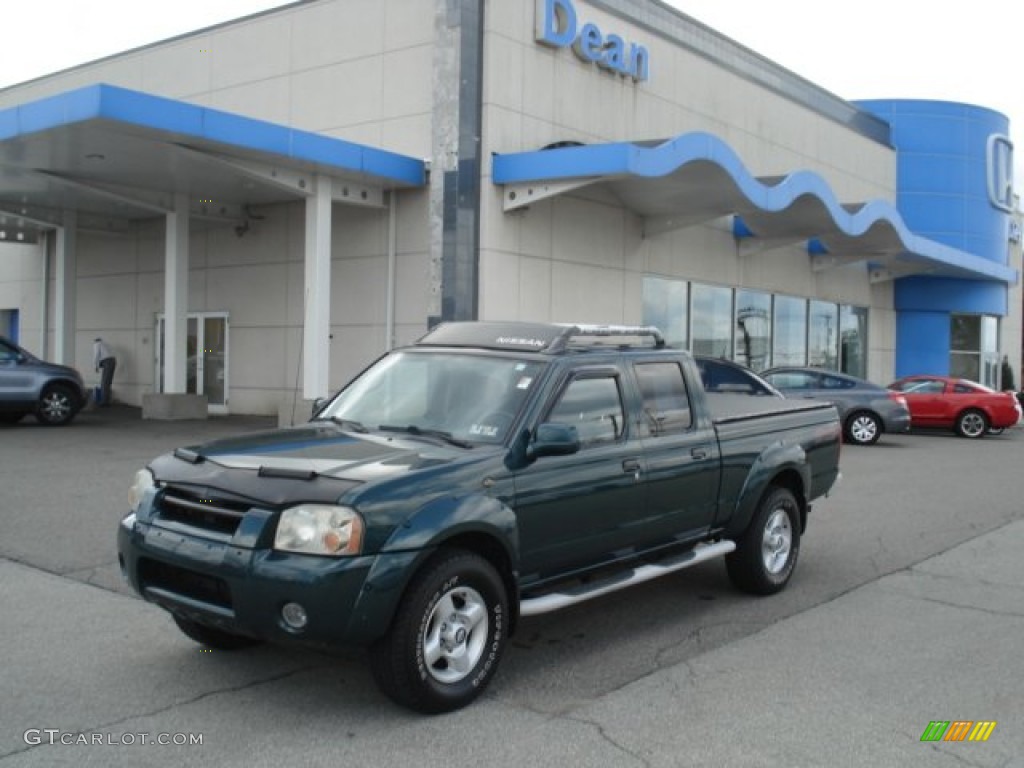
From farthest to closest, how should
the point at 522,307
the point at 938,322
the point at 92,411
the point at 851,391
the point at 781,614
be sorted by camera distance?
1. the point at 938,322
2. the point at 92,411
3. the point at 851,391
4. the point at 522,307
5. the point at 781,614

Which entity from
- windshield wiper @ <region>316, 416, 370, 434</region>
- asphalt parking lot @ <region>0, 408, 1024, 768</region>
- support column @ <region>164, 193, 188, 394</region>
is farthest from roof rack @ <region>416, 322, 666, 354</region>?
support column @ <region>164, 193, 188, 394</region>

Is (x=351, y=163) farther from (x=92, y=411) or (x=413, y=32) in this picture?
(x=92, y=411)

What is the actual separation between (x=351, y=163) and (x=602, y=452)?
12.2m

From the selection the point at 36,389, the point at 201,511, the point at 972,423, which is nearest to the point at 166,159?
the point at 36,389

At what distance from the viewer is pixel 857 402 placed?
63.7ft

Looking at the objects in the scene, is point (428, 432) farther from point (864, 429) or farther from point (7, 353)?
point (864, 429)

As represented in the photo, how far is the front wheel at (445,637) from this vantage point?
442 centimetres

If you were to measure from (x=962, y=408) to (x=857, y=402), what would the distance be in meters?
4.14

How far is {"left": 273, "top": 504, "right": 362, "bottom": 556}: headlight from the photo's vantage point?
4301 mm

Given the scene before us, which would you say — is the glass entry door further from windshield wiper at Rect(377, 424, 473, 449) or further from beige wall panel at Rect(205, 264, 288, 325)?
windshield wiper at Rect(377, 424, 473, 449)

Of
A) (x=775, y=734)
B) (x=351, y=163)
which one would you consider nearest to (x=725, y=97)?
(x=351, y=163)

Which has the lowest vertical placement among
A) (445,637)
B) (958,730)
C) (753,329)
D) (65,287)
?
(958,730)

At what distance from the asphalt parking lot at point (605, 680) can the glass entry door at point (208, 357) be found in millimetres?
13375

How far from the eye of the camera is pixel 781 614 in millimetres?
6570
